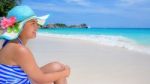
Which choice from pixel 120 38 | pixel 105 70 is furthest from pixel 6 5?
pixel 105 70

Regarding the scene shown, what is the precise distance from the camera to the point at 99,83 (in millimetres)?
5508

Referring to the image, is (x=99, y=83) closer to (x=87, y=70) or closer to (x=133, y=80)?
(x=133, y=80)

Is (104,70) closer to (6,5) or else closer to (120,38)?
(120,38)

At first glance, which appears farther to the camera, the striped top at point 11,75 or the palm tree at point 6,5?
the palm tree at point 6,5

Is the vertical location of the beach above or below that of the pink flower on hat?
below

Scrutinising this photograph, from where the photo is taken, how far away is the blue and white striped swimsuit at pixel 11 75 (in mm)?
2918

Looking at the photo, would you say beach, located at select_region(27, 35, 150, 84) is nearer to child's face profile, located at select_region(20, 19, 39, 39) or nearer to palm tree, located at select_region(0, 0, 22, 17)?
child's face profile, located at select_region(20, 19, 39, 39)

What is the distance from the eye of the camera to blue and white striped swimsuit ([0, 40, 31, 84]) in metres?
2.92

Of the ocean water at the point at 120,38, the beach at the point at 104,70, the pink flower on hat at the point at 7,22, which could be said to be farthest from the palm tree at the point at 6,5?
the pink flower on hat at the point at 7,22

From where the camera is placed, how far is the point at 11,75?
2932mm

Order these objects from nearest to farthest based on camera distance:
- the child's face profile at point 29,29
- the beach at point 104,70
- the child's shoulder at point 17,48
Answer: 1. the child's shoulder at point 17,48
2. the child's face profile at point 29,29
3. the beach at point 104,70

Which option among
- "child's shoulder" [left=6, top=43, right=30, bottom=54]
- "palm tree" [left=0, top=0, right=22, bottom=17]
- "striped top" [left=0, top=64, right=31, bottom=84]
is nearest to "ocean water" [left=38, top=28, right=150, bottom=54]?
"palm tree" [left=0, top=0, right=22, bottom=17]

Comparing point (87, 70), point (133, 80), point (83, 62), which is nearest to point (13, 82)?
point (133, 80)

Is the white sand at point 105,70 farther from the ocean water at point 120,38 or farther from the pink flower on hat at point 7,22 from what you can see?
the ocean water at point 120,38
